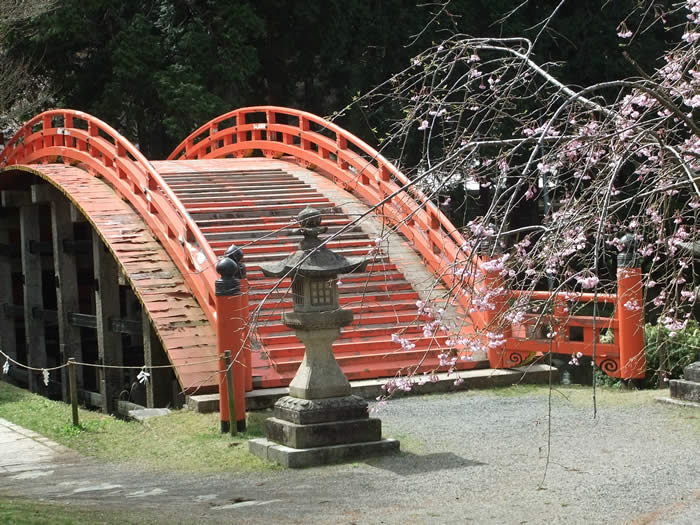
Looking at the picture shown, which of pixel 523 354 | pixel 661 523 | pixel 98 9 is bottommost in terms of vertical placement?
pixel 661 523

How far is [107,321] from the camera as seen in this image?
566 inches

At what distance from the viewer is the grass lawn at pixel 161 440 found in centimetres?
873

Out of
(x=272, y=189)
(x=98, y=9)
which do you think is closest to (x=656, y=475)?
(x=272, y=189)

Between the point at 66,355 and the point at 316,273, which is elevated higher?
the point at 316,273

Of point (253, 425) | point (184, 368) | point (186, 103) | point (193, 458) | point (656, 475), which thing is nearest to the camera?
point (656, 475)

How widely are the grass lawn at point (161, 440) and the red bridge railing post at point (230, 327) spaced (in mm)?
183

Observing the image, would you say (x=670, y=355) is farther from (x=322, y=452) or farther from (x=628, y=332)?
(x=322, y=452)

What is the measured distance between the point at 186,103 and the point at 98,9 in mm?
3126

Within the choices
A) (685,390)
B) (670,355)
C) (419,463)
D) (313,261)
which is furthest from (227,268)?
(670,355)

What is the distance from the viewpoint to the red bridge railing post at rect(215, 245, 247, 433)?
9.62 metres

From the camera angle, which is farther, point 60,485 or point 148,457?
point 148,457

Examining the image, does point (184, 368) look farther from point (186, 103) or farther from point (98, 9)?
point (98, 9)

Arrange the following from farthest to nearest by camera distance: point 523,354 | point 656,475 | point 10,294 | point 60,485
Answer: point 10,294
point 523,354
point 60,485
point 656,475

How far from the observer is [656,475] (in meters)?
7.56
